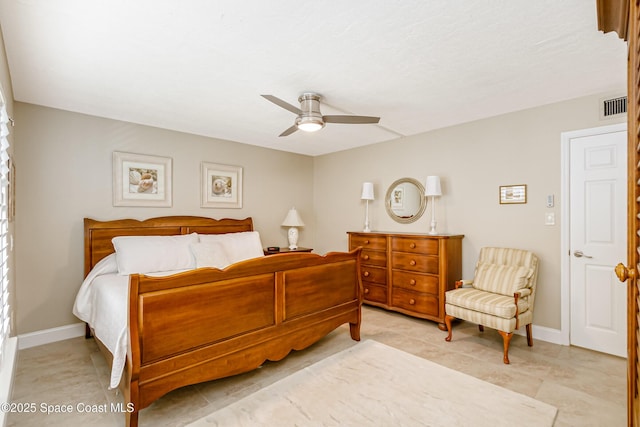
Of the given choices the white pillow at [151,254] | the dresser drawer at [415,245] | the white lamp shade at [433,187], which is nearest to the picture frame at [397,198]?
the white lamp shade at [433,187]

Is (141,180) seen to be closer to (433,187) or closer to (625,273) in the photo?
(433,187)

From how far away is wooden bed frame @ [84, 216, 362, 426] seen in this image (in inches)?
74.4

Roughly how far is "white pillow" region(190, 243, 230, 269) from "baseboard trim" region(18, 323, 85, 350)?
58.9 inches

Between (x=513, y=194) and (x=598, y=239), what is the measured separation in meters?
0.84

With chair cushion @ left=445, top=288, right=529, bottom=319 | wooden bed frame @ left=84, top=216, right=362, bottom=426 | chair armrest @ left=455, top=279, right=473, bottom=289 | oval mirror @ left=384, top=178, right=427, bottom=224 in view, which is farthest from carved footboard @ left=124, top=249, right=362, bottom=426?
oval mirror @ left=384, top=178, right=427, bottom=224

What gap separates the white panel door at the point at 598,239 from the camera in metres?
2.85

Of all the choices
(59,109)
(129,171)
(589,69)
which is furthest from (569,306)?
(59,109)

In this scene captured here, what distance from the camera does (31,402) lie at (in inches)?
86.7

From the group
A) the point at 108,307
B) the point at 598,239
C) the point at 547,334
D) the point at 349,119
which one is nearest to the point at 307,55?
the point at 349,119

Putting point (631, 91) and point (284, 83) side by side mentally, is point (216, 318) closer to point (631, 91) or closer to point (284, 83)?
point (284, 83)

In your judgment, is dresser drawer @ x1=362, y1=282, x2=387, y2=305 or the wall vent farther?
dresser drawer @ x1=362, y1=282, x2=387, y2=305

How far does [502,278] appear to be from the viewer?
3205mm

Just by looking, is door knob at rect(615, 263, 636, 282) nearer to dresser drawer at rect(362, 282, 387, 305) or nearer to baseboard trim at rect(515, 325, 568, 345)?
baseboard trim at rect(515, 325, 568, 345)

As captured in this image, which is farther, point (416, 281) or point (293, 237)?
point (293, 237)
